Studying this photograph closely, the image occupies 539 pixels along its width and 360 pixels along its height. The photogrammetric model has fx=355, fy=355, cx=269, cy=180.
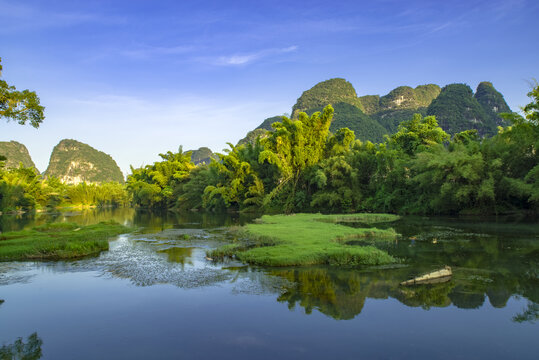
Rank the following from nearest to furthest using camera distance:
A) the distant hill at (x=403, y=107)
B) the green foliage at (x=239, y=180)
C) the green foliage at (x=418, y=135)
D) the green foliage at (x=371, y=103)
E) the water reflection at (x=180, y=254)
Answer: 1. the water reflection at (x=180, y=254)
2. the green foliage at (x=418, y=135)
3. the green foliage at (x=239, y=180)
4. the distant hill at (x=403, y=107)
5. the green foliage at (x=371, y=103)

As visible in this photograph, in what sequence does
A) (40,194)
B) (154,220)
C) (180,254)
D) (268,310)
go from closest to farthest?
(268,310) → (180,254) → (154,220) → (40,194)

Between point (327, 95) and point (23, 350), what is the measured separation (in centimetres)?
15947

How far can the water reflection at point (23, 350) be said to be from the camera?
5.05 metres

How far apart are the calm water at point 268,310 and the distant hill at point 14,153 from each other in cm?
17175

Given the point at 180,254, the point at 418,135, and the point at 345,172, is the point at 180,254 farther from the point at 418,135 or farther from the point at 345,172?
the point at 418,135

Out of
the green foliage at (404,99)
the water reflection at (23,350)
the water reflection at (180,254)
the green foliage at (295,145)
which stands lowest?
the water reflection at (23,350)

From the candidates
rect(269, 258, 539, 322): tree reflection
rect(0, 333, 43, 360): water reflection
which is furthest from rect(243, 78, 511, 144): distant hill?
rect(0, 333, 43, 360): water reflection

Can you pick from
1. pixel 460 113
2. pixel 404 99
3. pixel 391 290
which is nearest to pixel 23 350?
pixel 391 290

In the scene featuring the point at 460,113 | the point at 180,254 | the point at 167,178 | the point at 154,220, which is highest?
the point at 460,113

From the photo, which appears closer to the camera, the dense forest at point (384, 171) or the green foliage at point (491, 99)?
the dense forest at point (384, 171)

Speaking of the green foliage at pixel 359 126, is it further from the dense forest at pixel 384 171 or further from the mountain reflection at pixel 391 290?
the mountain reflection at pixel 391 290

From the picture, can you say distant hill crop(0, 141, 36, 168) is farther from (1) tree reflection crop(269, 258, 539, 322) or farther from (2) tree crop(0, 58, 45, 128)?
(1) tree reflection crop(269, 258, 539, 322)

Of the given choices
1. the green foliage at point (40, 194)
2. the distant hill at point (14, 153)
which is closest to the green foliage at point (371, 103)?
the green foliage at point (40, 194)

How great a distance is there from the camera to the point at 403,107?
14888 cm
